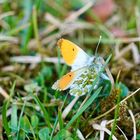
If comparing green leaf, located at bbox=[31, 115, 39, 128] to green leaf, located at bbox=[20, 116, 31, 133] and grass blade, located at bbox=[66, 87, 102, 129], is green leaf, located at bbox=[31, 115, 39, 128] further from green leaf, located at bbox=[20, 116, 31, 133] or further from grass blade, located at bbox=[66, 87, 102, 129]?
grass blade, located at bbox=[66, 87, 102, 129]

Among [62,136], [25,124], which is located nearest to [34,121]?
[25,124]

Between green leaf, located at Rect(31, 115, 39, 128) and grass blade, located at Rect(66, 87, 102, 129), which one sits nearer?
grass blade, located at Rect(66, 87, 102, 129)

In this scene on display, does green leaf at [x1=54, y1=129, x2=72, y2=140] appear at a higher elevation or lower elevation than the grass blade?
lower

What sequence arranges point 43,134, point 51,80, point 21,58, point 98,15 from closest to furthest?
1. point 43,134
2. point 51,80
3. point 21,58
4. point 98,15

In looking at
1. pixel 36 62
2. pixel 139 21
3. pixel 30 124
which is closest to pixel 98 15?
pixel 139 21

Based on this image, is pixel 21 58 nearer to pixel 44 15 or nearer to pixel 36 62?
pixel 36 62

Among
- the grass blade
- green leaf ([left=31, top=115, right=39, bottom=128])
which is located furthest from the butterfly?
green leaf ([left=31, top=115, right=39, bottom=128])
